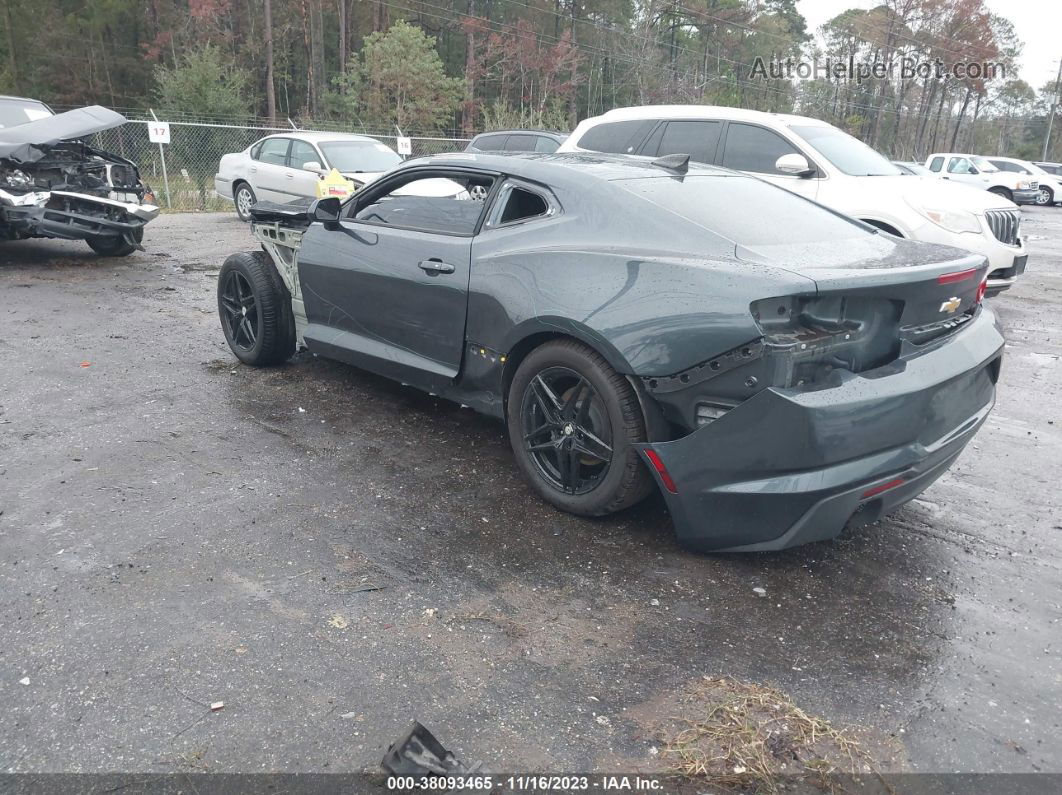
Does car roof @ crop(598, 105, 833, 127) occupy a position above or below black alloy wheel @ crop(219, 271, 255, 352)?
above

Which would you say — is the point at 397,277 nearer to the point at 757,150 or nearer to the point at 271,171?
the point at 757,150

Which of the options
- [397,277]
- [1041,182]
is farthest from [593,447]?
[1041,182]

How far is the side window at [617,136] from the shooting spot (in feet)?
28.5

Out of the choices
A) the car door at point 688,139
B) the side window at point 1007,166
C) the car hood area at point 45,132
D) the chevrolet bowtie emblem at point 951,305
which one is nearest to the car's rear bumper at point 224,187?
the car hood area at point 45,132

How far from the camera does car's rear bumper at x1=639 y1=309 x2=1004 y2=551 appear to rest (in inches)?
112

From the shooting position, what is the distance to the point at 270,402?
201 inches

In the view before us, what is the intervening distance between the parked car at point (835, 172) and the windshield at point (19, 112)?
6874mm

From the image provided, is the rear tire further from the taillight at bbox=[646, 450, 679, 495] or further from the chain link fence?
the taillight at bbox=[646, 450, 679, 495]

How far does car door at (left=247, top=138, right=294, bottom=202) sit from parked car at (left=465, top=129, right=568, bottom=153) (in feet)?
10.2

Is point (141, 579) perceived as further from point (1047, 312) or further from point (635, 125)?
point (1047, 312)

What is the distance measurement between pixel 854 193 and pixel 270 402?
5.84m

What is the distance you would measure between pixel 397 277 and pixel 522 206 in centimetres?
82

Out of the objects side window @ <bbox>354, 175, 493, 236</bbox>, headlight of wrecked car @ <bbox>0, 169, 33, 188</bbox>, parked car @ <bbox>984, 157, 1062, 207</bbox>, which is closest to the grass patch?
side window @ <bbox>354, 175, 493, 236</bbox>

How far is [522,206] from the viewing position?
3938 mm
